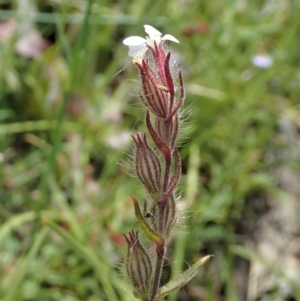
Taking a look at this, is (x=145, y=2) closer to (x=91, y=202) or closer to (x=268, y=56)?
(x=268, y=56)

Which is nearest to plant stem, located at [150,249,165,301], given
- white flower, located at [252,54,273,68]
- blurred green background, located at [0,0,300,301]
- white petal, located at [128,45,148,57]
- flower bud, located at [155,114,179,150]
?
flower bud, located at [155,114,179,150]

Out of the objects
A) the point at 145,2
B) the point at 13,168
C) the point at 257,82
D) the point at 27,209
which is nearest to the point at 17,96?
the point at 13,168

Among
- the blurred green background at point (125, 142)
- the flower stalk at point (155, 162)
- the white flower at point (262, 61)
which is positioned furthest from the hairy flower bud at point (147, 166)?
the white flower at point (262, 61)

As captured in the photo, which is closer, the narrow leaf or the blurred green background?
the narrow leaf

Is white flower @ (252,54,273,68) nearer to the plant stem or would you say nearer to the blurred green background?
the blurred green background

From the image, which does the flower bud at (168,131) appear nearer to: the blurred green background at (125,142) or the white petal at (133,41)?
the white petal at (133,41)

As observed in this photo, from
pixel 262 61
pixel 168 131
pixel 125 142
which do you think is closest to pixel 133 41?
pixel 168 131
